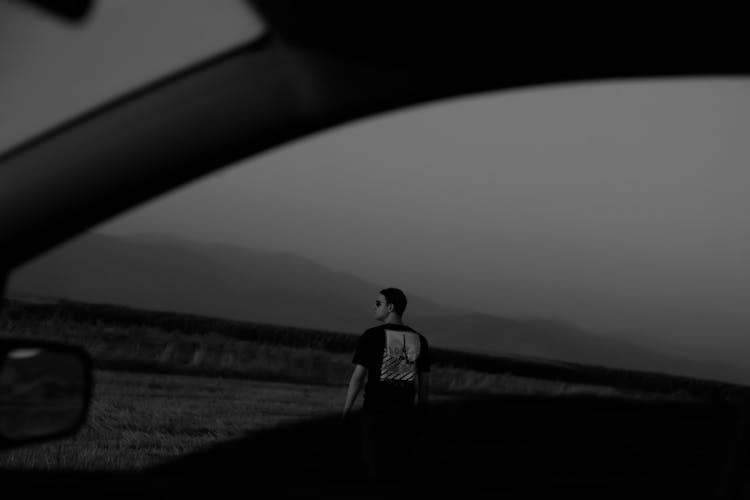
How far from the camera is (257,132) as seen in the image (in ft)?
7.00

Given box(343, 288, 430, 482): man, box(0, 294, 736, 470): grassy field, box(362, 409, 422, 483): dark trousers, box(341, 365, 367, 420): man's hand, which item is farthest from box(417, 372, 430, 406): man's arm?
box(0, 294, 736, 470): grassy field

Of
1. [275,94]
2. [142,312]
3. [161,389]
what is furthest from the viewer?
[142,312]

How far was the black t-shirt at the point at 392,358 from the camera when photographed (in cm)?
712

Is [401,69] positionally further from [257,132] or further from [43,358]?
[43,358]

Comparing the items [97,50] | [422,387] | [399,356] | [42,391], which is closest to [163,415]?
[422,387]

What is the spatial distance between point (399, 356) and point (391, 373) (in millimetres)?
146

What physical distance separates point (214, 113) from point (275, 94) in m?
0.13

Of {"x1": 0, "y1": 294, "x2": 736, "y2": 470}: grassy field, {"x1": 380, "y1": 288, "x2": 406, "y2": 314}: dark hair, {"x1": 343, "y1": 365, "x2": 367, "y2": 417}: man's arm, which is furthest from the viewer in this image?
{"x1": 0, "y1": 294, "x2": 736, "y2": 470}: grassy field

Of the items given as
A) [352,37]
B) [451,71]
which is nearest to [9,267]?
[352,37]

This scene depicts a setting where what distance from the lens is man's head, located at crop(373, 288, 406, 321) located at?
23.3ft

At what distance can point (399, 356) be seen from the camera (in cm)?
712

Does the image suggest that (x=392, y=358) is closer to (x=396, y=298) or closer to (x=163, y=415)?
(x=396, y=298)

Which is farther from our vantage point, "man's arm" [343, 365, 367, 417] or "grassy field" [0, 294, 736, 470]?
"grassy field" [0, 294, 736, 470]

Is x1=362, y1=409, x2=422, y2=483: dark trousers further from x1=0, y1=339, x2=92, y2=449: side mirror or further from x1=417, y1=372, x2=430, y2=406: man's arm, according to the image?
x1=0, y1=339, x2=92, y2=449: side mirror
